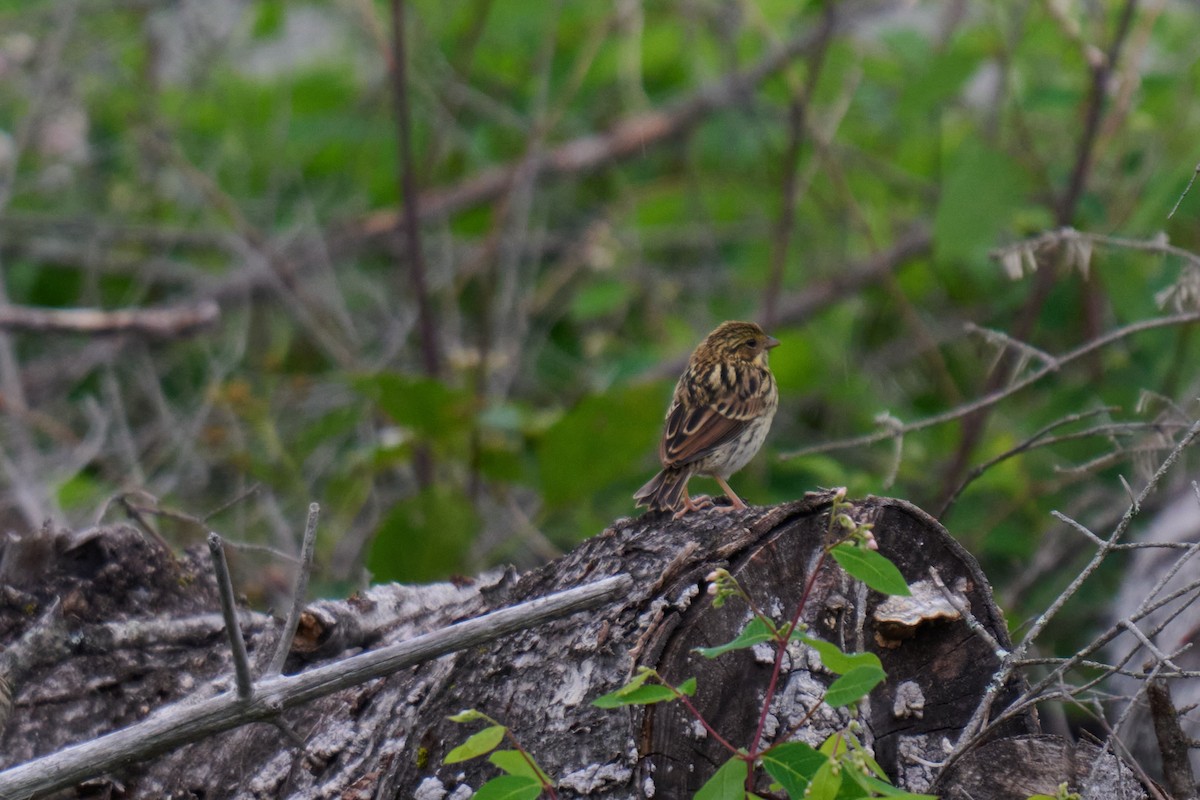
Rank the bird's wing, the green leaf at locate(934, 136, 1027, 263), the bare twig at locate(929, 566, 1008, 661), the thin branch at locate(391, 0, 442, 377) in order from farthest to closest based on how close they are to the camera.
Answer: the thin branch at locate(391, 0, 442, 377) < the green leaf at locate(934, 136, 1027, 263) < the bird's wing < the bare twig at locate(929, 566, 1008, 661)

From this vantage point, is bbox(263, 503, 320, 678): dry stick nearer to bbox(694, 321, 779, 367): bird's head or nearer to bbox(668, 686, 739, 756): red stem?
bbox(668, 686, 739, 756): red stem

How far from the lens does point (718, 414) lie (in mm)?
4875

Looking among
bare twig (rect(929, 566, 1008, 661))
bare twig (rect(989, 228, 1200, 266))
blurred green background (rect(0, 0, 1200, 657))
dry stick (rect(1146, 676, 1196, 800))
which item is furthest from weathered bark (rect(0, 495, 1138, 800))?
blurred green background (rect(0, 0, 1200, 657))

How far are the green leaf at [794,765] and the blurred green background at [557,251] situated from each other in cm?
315

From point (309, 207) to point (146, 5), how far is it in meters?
1.89

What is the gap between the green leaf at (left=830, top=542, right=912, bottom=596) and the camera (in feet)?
7.55

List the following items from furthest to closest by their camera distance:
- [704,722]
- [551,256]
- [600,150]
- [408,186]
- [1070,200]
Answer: [551,256] < [600,150] < [408,186] < [1070,200] < [704,722]

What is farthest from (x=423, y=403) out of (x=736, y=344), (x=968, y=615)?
(x=968, y=615)

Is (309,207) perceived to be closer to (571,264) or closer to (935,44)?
(571,264)

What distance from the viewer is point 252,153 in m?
9.19

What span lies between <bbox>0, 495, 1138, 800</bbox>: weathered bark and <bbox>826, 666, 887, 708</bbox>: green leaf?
1.26ft

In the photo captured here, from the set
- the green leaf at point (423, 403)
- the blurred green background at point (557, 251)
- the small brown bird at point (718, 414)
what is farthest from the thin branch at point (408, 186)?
the small brown bird at point (718, 414)

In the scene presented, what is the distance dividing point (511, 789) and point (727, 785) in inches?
14.1

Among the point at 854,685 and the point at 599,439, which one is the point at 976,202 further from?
the point at 854,685
